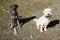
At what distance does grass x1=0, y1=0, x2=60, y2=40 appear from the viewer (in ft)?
30.8

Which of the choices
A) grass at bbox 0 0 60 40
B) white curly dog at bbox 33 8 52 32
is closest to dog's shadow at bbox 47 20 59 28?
grass at bbox 0 0 60 40

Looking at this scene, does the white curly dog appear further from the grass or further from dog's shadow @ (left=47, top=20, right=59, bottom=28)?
dog's shadow @ (left=47, top=20, right=59, bottom=28)

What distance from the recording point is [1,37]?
9.41 m

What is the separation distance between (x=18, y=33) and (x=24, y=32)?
0.84ft

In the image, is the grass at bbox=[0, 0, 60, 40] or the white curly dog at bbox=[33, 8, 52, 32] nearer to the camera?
the white curly dog at bbox=[33, 8, 52, 32]

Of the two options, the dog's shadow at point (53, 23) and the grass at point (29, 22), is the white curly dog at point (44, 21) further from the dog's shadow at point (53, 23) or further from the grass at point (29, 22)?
the dog's shadow at point (53, 23)

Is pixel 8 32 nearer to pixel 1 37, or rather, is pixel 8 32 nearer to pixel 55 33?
pixel 1 37

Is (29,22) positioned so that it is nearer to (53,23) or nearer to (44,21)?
(53,23)

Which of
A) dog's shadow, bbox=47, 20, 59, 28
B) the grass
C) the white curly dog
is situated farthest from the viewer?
dog's shadow, bbox=47, 20, 59, 28

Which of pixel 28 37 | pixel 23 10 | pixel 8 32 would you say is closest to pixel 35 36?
pixel 28 37

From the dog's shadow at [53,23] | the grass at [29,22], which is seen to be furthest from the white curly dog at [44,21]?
the dog's shadow at [53,23]

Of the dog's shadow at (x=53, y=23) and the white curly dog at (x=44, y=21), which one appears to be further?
the dog's shadow at (x=53, y=23)

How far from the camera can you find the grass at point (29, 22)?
9.38 metres

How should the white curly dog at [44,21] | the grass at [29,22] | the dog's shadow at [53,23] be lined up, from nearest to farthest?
the white curly dog at [44,21], the grass at [29,22], the dog's shadow at [53,23]
